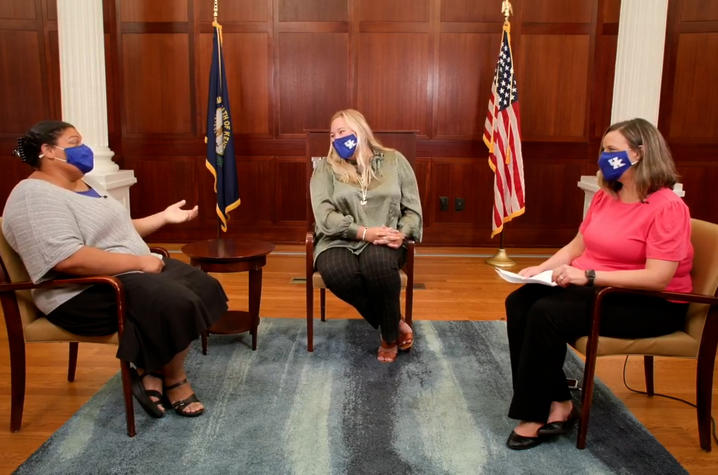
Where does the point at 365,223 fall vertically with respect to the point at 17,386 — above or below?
above

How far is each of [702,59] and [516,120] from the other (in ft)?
6.24

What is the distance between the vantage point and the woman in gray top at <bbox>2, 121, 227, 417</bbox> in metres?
2.18

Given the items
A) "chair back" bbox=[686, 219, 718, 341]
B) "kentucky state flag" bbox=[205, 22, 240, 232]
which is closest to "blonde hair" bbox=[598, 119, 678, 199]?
"chair back" bbox=[686, 219, 718, 341]

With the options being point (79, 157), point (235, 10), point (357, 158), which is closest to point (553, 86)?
point (235, 10)

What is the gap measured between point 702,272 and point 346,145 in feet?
5.56

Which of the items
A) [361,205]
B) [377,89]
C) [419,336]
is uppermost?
[377,89]

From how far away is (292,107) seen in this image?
571 cm

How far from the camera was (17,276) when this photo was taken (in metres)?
2.27

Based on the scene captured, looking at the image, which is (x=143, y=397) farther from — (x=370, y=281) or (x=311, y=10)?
(x=311, y=10)

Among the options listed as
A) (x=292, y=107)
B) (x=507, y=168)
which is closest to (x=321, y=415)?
(x=507, y=168)

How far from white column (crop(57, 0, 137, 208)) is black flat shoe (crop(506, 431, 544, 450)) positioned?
141 inches

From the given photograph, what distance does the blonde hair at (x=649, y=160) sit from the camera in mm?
2168

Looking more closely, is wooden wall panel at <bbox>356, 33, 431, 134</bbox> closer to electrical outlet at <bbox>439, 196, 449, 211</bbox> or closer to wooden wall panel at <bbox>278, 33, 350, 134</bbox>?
wooden wall panel at <bbox>278, 33, 350, 134</bbox>

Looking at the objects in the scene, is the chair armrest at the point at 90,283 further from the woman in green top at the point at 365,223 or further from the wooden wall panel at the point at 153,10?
the wooden wall panel at the point at 153,10
